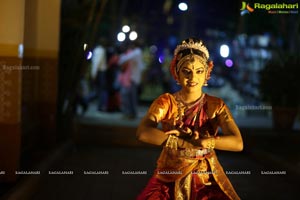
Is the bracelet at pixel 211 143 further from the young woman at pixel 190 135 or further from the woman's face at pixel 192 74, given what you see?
the woman's face at pixel 192 74

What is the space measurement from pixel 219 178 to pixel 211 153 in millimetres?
175

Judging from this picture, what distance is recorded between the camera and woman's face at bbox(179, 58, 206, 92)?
377 centimetres

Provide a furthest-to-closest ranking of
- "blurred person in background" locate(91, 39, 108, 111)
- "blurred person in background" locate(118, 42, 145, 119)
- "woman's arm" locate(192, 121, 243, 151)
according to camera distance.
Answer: "blurred person in background" locate(91, 39, 108, 111), "blurred person in background" locate(118, 42, 145, 119), "woman's arm" locate(192, 121, 243, 151)

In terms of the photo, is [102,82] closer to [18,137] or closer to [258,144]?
[258,144]

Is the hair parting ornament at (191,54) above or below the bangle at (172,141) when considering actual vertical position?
above

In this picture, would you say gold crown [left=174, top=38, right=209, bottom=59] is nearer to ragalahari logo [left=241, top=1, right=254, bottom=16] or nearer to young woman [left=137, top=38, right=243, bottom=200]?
young woman [left=137, top=38, right=243, bottom=200]

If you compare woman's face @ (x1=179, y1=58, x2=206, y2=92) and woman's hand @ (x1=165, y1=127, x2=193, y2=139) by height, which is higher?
woman's face @ (x1=179, y1=58, x2=206, y2=92)

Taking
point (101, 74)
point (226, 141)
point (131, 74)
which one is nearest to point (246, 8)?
point (226, 141)

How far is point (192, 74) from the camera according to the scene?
377 centimetres

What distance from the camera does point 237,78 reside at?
822 inches

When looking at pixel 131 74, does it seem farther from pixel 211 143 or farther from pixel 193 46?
pixel 211 143

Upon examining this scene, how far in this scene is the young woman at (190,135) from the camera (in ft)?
11.6

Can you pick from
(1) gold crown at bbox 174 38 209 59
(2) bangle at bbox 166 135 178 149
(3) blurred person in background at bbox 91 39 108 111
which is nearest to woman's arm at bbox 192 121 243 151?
(2) bangle at bbox 166 135 178 149

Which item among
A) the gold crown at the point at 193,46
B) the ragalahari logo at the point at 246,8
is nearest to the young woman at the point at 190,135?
the gold crown at the point at 193,46
